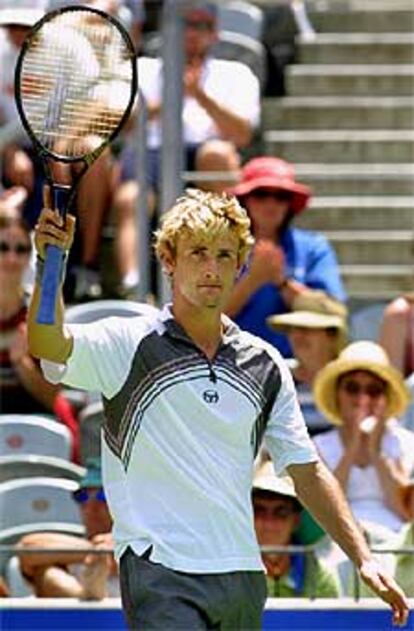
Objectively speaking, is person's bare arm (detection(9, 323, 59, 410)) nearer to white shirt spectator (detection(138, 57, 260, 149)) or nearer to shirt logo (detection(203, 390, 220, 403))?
white shirt spectator (detection(138, 57, 260, 149))

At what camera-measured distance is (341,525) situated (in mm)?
5449

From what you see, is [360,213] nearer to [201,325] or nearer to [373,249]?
[373,249]

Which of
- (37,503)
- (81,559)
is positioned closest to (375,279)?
(37,503)

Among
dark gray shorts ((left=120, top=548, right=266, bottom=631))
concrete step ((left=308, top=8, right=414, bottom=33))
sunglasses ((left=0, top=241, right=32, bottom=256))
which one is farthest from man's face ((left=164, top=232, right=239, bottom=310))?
concrete step ((left=308, top=8, right=414, bottom=33))

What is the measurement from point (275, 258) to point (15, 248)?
102 centimetres

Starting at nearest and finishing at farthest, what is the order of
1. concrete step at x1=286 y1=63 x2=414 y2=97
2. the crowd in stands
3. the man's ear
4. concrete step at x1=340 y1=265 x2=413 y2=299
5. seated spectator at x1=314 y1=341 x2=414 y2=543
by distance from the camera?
the man's ear < the crowd in stands < seated spectator at x1=314 y1=341 x2=414 y2=543 < concrete step at x1=340 y1=265 x2=413 y2=299 < concrete step at x1=286 y1=63 x2=414 y2=97

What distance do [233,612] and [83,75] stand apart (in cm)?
151

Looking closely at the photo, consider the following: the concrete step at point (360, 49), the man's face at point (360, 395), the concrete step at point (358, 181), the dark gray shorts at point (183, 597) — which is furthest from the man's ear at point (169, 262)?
the concrete step at point (360, 49)

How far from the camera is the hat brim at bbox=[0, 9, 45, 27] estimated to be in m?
9.68

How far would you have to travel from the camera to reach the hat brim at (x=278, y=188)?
877 cm

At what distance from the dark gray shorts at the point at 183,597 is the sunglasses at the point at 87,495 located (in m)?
2.01

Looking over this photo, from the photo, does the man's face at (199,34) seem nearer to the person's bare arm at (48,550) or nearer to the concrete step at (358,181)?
the concrete step at (358,181)

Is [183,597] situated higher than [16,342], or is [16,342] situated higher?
[16,342]

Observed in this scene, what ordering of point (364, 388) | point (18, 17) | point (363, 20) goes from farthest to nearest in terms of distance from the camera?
point (363, 20) → point (18, 17) → point (364, 388)
